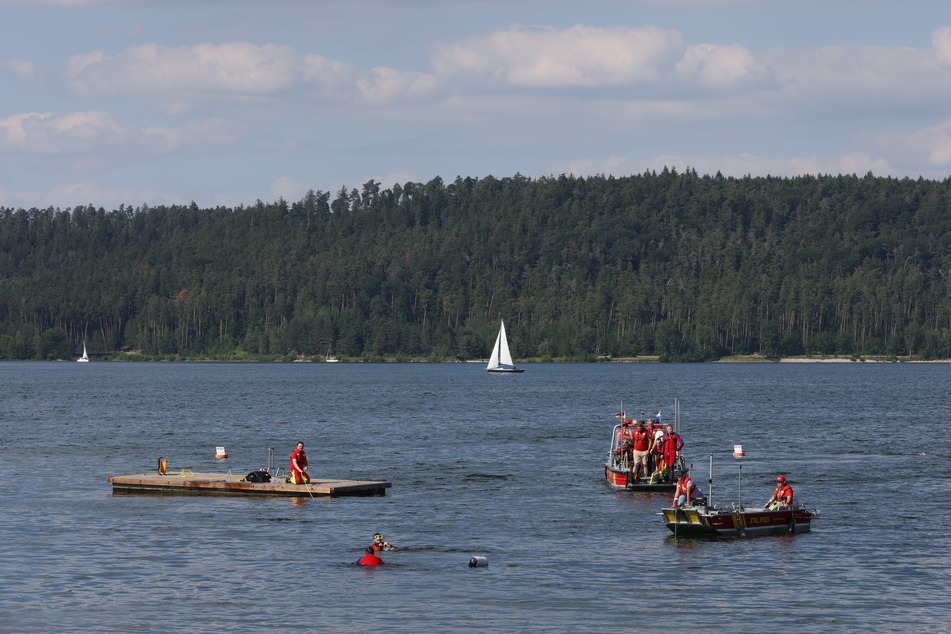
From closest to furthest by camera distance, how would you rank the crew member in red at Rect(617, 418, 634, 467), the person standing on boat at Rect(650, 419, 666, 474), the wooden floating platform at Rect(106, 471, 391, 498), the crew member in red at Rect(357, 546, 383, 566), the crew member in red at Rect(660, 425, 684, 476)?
the crew member in red at Rect(357, 546, 383, 566), the wooden floating platform at Rect(106, 471, 391, 498), the crew member in red at Rect(660, 425, 684, 476), the person standing on boat at Rect(650, 419, 666, 474), the crew member in red at Rect(617, 418, 634, 467)

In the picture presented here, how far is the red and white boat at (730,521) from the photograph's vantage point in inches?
1692

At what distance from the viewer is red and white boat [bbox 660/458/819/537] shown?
4297 cm

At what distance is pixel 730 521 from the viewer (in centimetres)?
4347

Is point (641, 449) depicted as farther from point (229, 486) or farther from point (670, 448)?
point (229, 486)

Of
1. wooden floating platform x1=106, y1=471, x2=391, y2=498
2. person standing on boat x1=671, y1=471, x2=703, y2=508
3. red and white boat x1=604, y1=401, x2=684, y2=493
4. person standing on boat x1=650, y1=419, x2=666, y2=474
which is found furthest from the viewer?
person standing on boat x1=650, y1=419, x2=666, y2=474

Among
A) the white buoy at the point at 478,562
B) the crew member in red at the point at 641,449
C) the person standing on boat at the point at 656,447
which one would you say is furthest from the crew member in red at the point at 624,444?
the white buoy at the point at 478,562

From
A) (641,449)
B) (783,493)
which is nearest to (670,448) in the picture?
(641,449)

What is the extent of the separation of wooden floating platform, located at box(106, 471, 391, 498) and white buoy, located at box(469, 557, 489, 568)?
50.8 ft

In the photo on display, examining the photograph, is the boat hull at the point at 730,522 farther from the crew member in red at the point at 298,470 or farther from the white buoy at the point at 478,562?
the crew member in red at the point at 298,470

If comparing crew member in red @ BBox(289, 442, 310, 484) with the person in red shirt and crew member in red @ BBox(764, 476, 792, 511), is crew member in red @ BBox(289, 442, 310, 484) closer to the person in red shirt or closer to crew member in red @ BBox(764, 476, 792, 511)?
the person in red shirt

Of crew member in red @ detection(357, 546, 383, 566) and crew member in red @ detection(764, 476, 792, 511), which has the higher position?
crew member in red @ detection(764, 476, 792, 511)

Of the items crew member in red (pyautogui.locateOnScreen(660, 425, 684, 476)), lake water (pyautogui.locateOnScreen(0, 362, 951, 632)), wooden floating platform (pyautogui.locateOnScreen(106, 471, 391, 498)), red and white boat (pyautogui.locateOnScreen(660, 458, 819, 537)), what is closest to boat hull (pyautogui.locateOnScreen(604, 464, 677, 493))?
lake water (pyautogui.locateOnScreen(0, 362, 951, 632))

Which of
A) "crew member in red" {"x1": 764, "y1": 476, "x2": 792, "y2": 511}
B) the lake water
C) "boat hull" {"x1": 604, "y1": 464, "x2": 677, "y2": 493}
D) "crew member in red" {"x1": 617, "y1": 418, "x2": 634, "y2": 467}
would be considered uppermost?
"crew member in red" {"x1": 617, "y1": 418, "x2": 634, "y2": 467}

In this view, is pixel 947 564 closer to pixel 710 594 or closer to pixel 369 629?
pixel 710 594
